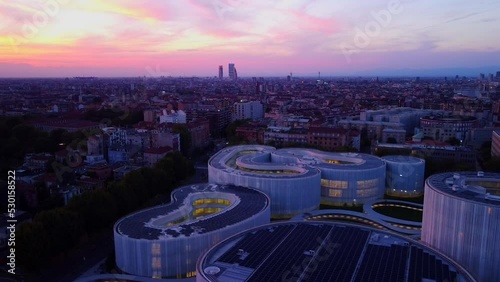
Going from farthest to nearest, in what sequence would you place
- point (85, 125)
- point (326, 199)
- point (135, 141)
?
1. point (85, 125)
2. point (135, 141)
3. point (326, 199)

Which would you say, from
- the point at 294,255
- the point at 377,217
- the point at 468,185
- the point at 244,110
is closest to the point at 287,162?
the point at 377,217

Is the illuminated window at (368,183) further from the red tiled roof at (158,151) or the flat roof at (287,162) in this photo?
the red tiled roof at (158,151)

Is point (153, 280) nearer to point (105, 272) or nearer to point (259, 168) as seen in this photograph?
Result: point (105, 272)

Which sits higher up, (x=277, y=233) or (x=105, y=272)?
(x=277, y=233)

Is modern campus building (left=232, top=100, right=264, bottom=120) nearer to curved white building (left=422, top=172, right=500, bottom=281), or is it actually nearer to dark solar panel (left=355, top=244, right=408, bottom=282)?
curved white building (left=422, top=172, right=500, bottom=281)

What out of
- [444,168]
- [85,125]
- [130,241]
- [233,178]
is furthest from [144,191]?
[85,125]

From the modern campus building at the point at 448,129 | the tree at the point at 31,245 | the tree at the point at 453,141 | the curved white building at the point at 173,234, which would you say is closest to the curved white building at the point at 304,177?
the curved white building at the point at 173,234
